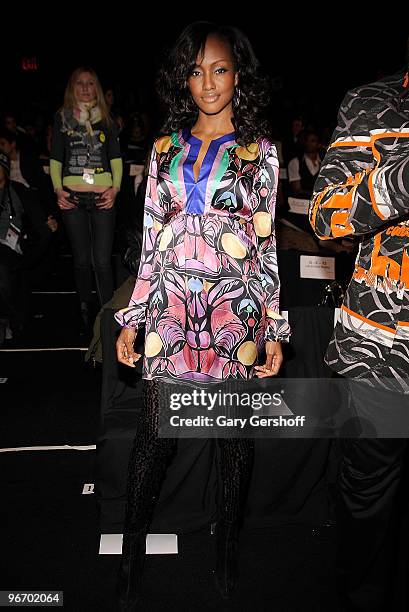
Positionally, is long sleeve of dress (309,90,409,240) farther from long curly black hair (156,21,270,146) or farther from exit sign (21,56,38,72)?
exit sign (21,56,38,72)

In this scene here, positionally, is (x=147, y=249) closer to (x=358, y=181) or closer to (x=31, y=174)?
(x=358, y=181)

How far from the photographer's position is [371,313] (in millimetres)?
1508

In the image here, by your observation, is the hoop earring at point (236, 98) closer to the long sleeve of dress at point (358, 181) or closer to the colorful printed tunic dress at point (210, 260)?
the colorful printed tunic dress at point (210, 260)

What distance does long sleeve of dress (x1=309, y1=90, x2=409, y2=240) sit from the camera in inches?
47.9

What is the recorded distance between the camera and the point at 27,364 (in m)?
4.18

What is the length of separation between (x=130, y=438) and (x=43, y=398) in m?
1.50

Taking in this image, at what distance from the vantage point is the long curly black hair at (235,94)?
1827mm

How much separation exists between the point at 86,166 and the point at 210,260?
2547 mm

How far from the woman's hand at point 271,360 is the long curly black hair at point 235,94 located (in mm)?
534

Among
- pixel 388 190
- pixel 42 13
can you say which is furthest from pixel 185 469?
pixel 42 13

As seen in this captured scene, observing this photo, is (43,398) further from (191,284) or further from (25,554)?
(191,284)

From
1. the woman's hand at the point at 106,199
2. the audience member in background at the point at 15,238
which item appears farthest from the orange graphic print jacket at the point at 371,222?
the audience member in background at the point at 15,238

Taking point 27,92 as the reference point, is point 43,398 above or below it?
Result: below

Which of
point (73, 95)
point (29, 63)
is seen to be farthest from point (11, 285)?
point (29, 63)
